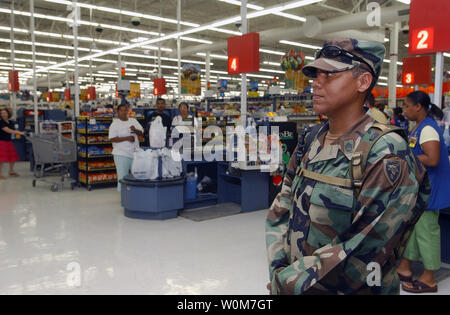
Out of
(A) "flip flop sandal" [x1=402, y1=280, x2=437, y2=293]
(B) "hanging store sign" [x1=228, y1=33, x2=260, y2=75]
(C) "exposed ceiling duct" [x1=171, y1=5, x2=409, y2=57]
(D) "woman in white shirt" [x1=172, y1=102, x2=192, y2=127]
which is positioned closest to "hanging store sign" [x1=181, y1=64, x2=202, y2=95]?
(D) "woman in white shirt" [x1=172, y1=102, x2=192, y2=127]

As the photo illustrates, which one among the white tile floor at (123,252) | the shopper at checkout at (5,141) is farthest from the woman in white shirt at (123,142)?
the shopper at checkout at (5,141)

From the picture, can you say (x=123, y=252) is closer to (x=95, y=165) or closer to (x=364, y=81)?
(x=364, y=81)

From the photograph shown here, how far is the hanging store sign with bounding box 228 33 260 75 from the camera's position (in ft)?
19.3

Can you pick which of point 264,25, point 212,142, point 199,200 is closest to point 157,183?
point 199,200

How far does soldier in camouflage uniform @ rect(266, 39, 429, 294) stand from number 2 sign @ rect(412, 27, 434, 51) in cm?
294

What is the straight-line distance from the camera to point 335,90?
1292mm

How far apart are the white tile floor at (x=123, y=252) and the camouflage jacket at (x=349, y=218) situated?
226cm

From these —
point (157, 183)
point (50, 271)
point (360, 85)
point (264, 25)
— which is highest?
point (264, 25)

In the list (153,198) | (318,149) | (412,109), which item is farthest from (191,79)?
(318,149)

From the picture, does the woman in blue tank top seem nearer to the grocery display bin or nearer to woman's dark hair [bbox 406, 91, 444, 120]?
woman's dark hair [bbox 406, 91, 444, 120]

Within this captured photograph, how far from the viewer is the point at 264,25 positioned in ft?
57.2

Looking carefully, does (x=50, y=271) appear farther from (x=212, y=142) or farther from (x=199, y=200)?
(x=212, y=142)

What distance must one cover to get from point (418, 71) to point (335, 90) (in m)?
11.1

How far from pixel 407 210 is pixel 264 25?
17320mm
